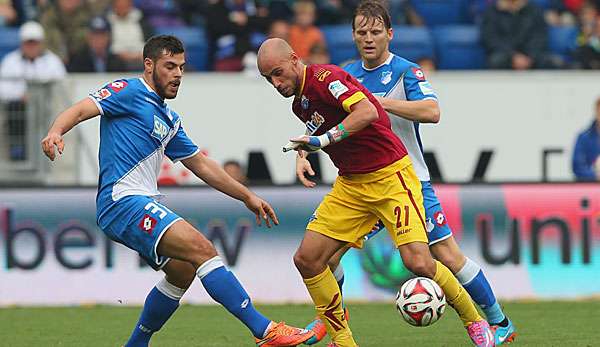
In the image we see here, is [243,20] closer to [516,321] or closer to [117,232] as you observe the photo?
[516,321]

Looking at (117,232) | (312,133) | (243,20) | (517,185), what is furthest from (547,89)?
(117,232)

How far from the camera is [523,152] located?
50.0 feet

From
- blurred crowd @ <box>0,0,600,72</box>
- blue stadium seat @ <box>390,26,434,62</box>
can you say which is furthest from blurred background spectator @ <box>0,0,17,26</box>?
blue stadium seat @ <box>390,26,434,62</box>

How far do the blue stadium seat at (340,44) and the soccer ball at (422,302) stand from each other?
7.27 meters

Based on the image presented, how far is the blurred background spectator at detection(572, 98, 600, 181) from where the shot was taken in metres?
14.7

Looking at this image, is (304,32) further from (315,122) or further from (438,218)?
(315,122)

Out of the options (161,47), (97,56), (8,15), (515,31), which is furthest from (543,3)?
(161,47)

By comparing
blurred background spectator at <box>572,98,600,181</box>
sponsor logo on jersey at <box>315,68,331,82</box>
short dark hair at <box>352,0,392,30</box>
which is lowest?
blurred background spectator at <box>572,98,600,181</box>

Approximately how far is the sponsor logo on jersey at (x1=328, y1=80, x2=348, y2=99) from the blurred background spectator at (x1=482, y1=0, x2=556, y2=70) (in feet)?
27.8

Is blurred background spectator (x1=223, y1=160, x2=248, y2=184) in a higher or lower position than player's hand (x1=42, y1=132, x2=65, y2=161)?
lower

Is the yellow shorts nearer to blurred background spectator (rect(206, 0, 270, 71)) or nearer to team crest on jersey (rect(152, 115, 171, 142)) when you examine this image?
team crest on jersey (rect(152, 115, 171, 142))

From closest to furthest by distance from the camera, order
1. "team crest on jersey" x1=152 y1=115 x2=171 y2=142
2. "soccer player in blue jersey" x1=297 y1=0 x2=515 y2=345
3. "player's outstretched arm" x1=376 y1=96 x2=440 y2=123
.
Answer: "team crest on jersey" x1=152 y1=115 x2=171 y2=142 → "player's outstretched arm" x1=376 y1=96 x2=440 y2=123 → "soccer player in blue jersey" x1=297 y1=0 x2=515 y2=345

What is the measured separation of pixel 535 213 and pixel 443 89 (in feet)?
7.69

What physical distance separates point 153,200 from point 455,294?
85.5 inches
